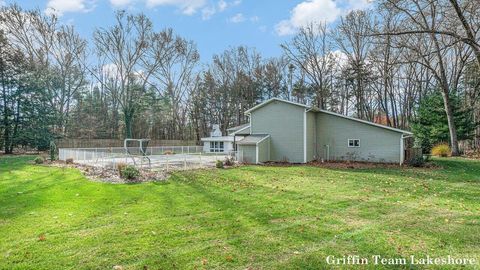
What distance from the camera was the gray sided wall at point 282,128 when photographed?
1919 cm

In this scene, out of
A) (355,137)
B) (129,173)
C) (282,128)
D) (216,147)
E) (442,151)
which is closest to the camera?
(129,173)

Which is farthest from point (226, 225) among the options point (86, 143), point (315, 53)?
point (315, 53)

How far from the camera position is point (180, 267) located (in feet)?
12.3

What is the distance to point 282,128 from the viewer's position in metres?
19.8

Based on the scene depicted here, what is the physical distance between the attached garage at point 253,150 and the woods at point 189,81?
13493 mm

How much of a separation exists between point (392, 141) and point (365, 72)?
14.7 metres

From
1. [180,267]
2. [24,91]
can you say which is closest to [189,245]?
[180,267]

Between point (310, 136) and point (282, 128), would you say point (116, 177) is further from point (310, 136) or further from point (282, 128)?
point (310, 136)

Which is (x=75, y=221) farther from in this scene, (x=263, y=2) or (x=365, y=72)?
(x=365, y=72)

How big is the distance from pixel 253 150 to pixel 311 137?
13.4 feet

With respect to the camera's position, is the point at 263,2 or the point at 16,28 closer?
the point at 263,2

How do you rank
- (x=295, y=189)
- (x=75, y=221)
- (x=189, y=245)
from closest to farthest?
(x=189, y=245), (x=75, y=221), (x=295, y=189)

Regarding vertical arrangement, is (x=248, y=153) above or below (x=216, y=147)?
below

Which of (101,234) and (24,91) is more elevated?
(24,91)
